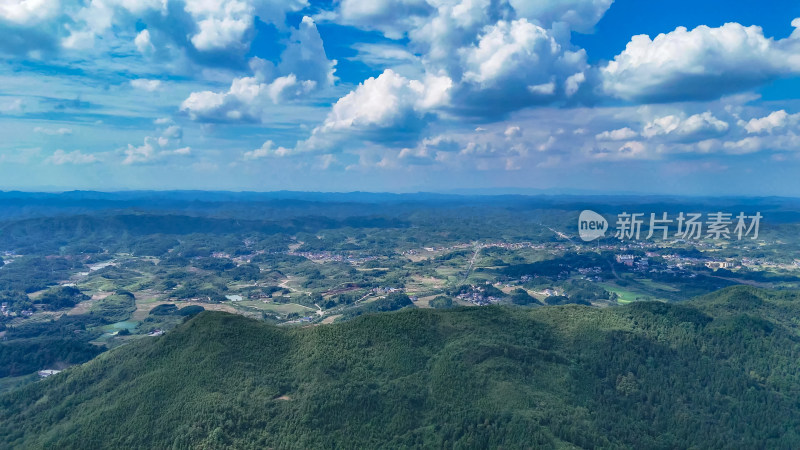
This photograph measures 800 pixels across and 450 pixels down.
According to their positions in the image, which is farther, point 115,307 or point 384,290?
point 384,290

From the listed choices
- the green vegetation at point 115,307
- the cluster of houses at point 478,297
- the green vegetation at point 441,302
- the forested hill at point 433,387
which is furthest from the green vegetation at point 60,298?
the cluster of houses at point 478,297

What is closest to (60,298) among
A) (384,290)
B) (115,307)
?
(115,307)

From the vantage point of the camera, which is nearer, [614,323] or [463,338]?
[463,338]

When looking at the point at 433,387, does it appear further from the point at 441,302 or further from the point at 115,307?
the point at 115,307

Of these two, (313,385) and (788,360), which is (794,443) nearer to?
(788,360)

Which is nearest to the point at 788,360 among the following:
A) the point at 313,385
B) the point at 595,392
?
the point at 595,392

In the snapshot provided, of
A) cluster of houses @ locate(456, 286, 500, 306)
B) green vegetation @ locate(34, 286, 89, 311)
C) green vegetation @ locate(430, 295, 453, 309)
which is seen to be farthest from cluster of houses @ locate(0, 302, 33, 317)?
cluster of houses @ locate(456, 286, 500, 306)

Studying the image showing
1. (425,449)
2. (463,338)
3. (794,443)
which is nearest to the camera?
(425,449)

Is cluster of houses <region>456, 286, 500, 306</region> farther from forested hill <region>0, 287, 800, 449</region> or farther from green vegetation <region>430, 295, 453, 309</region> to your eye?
forested hill <region>0, 287, 800, 449</region>

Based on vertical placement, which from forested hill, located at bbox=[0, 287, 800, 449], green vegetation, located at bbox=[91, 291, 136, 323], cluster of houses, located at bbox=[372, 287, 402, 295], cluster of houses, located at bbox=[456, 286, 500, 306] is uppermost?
forested hill, located at bbox=[0, 287, 800, 449]
